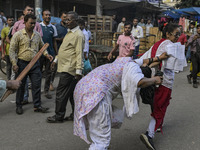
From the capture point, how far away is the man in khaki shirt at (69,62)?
4164 mm

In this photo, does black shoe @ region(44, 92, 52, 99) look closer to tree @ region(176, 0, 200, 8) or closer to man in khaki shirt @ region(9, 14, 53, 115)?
man in khaki shirt @ region(9, 14, 53, 115)

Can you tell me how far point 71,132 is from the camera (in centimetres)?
403

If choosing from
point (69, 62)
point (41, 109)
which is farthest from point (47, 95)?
point (69, 62)

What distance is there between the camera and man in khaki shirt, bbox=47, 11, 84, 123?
416 centimetres

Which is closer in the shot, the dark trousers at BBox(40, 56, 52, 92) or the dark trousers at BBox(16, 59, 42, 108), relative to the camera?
the dark trousers at BBox(16, 59, 42, 108)

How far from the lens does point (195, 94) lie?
677 cm

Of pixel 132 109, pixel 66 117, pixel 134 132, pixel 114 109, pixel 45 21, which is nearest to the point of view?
pixel 132 109

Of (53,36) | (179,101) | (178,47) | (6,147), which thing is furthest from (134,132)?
(53,36)

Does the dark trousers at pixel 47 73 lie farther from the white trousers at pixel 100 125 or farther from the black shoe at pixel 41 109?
the white trousers at pixel 100 125

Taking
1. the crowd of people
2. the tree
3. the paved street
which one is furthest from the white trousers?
the tree

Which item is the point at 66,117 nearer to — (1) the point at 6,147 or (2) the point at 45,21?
(1) the point at 6,147

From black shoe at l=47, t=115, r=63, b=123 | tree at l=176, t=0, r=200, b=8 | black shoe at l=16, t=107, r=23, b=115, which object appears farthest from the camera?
tree at l=176, t=0, r=200, b=8

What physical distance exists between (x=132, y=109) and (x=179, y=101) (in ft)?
12.5

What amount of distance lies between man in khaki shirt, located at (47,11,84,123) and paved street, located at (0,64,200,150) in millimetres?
482
